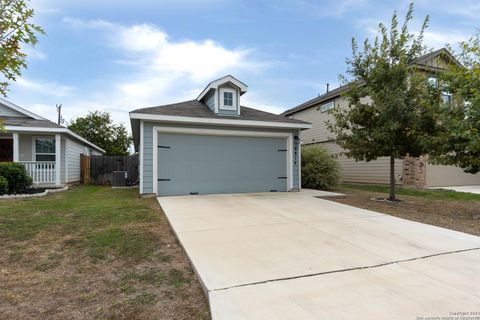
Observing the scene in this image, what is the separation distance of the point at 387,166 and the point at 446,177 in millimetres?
3188

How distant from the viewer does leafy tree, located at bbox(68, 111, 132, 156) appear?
1130 inches

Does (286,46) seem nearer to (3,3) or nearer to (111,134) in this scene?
(3,3)

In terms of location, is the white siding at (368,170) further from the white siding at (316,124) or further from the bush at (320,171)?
the bush at (320,171)

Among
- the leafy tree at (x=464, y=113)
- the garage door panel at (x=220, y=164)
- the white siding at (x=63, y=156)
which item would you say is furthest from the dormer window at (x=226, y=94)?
the white siding at (x=63, y=156)

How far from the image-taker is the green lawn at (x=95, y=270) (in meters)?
2.39

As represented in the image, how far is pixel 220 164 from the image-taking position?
955 cm

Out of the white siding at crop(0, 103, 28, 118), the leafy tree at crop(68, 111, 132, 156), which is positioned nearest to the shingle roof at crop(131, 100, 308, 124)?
the white siding at crop(0, 103, 28, 118)

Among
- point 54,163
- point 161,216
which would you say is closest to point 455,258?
point 161,216

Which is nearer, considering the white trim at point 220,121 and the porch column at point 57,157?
Result: the white trim at point 220,121

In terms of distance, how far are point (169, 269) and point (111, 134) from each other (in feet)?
95.9

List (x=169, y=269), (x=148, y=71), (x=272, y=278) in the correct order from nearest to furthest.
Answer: (x=272, y=278)
(x=169, y=269)
(x=148, y=71)

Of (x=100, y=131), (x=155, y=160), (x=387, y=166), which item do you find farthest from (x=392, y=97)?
(x=100, y=131)

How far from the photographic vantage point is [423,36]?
25.9 feet

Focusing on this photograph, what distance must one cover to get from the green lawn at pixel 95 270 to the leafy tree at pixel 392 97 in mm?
6372
